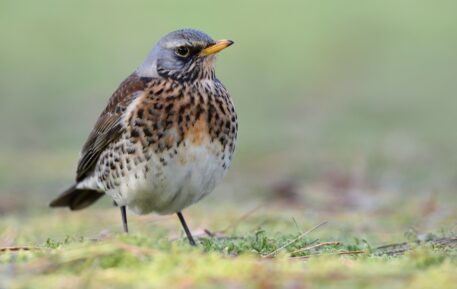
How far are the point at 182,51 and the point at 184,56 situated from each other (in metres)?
0.06

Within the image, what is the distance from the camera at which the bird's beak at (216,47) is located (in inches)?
286

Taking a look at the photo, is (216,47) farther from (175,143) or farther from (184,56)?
(175,143)

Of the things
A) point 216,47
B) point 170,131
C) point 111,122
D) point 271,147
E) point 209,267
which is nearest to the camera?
point 209,267

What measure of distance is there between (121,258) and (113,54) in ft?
58.6

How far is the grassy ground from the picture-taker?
4.77 meters

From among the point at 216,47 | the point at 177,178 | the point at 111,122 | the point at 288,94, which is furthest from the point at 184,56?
the point at 288,94

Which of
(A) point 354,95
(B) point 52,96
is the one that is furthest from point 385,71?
(B) point 52,96

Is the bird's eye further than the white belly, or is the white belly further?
the bird's eye

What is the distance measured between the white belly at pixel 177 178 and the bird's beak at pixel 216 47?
2.39ft

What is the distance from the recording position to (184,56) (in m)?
7.41

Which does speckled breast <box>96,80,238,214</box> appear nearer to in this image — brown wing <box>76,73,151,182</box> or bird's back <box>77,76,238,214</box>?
bird's back <box>77,76,238,214</box>

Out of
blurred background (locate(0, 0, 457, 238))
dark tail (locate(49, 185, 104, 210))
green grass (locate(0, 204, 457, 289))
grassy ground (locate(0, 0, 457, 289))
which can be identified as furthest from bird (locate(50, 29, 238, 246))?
blurred background (locate(0, 0, 457, 238))

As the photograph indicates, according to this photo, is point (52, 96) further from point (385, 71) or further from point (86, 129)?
point (385, 71)

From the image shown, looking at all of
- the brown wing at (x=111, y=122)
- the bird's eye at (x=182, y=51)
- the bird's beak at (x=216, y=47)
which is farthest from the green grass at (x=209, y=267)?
the bird's eye at (x=182, y=51)
